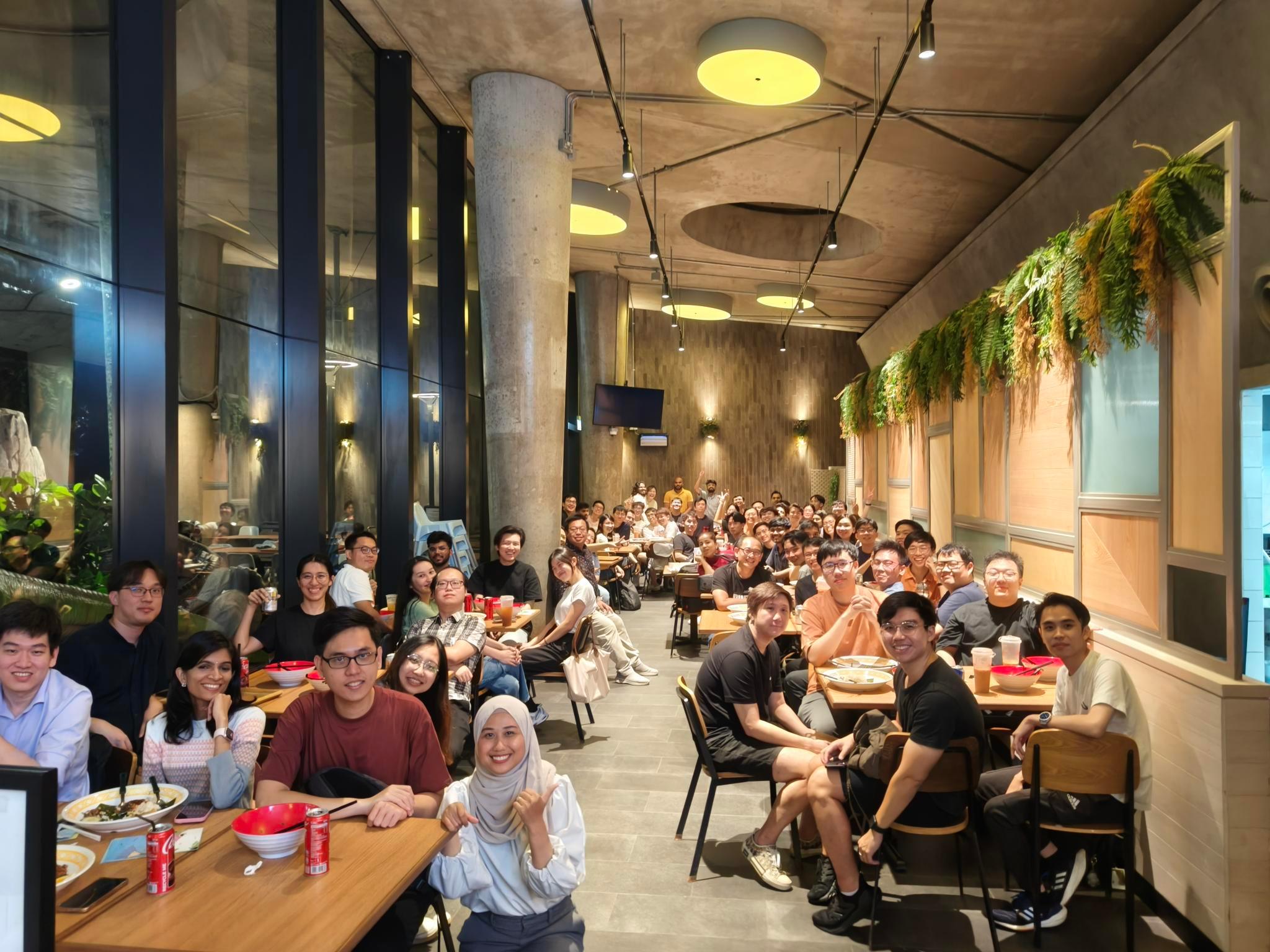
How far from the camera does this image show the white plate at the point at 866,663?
4852mm

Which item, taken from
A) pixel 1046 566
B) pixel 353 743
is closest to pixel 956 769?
pixel 353 743

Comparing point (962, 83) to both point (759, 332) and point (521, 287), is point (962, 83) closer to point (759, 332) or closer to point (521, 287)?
point (521, 287)

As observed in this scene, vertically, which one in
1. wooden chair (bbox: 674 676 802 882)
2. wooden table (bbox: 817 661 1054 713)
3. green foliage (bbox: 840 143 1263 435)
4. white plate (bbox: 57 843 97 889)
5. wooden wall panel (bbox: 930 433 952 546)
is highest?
green foliage (bbox: 840 143 1263 435)

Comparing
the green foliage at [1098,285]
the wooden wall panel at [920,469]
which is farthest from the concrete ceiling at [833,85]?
the wooden wall panel at [920,469]

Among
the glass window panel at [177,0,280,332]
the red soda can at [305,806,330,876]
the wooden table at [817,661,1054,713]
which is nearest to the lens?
Answer: the red soda can at [305,806,330,876]

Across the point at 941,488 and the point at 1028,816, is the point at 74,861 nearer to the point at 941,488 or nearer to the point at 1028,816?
the point at 1028,816

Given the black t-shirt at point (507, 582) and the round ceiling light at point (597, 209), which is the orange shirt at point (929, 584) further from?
the round ceiling light at point (597, 209)

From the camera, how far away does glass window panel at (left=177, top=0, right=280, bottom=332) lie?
201 inches

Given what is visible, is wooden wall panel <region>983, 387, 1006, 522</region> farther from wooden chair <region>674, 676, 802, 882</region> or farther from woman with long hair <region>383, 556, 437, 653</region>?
woman with long hair <region>383, 556, 437, 653</region>

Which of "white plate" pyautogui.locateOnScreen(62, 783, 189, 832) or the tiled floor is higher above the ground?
"white plate" pyautogui.locateOnScreen(62, 783, 189, 832)

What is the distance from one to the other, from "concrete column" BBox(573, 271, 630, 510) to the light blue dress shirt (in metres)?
13.9

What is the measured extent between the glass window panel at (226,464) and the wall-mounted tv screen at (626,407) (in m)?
10.5

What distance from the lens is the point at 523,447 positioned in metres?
8.61

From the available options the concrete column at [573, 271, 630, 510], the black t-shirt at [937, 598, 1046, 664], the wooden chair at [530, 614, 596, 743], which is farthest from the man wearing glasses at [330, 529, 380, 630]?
the concrete column at [573, 271, 630, 510]
